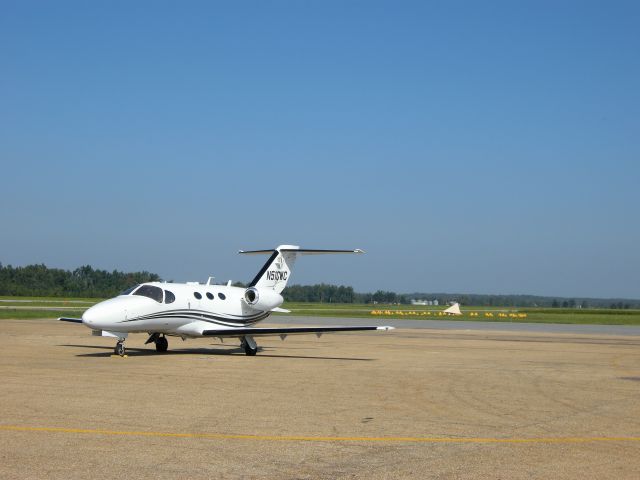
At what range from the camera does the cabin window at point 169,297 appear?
1030 inches

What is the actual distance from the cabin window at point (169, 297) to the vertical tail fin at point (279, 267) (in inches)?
176

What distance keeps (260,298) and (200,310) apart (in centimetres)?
241

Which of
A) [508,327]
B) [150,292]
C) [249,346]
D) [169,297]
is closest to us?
[150,292]

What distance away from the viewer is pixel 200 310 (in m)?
27.2

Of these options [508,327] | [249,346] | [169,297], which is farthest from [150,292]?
[508,327]

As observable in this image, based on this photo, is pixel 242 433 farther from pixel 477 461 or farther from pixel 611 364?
pixel 611 364

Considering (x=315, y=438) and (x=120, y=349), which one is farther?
(x=120, y=349)

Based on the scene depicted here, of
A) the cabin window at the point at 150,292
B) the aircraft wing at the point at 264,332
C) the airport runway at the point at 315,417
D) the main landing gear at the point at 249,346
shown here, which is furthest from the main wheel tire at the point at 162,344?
the main landing gear at the point at 249,346

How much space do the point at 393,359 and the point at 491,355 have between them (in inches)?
169

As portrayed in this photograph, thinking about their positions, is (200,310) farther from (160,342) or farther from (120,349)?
(120,349)

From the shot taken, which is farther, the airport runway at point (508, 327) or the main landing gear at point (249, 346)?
the airport runway at point (508, 327)

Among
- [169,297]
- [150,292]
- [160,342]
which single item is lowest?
[160,342]

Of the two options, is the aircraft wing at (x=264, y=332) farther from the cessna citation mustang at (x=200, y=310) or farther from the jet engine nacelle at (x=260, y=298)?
the jet engine nacelle at (x=260, y=298)

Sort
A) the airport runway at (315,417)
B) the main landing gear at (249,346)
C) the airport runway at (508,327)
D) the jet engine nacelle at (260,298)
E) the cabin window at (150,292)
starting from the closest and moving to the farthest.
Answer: the airport runway at (315,417) → the cabin window at (150,292) → the main landing gear at (249,346) → the jet engine nacelle at (260,298) → the airport runway at (508,327)
